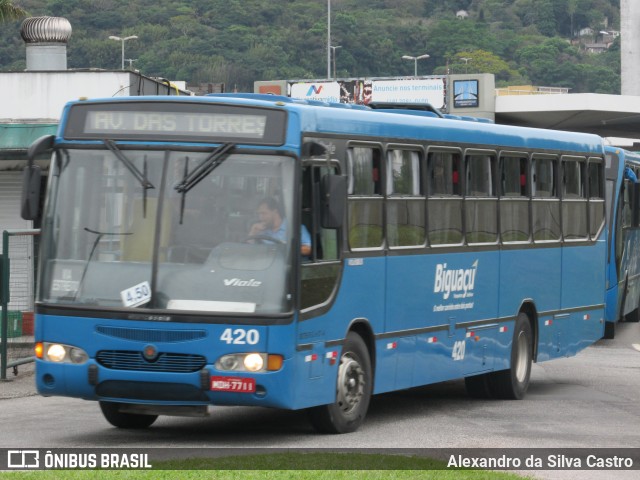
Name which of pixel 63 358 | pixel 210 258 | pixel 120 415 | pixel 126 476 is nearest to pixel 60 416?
pixel 120 415

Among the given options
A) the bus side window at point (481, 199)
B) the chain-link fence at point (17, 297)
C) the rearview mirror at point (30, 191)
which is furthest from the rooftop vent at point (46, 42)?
the rearview mirror at point (30, 191)

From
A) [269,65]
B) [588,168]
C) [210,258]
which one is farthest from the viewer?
[269,65]

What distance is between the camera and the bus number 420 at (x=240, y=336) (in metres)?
11.7

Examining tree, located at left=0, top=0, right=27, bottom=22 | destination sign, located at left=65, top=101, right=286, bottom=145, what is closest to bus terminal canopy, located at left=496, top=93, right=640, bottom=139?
tree, located at left=0, top=0, right=27, bottom=22

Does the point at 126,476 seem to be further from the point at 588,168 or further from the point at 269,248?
the point at 588,168

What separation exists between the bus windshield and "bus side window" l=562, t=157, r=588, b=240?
7071 millimetres

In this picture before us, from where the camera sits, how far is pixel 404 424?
45.6ft

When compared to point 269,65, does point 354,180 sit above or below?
below

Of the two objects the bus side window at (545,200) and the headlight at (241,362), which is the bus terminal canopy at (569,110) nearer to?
the bus side window at (545,200)

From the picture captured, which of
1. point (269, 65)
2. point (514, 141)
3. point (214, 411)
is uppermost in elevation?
point (269, 65)

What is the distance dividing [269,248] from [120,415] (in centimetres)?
242

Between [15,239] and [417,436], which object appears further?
[15,239]

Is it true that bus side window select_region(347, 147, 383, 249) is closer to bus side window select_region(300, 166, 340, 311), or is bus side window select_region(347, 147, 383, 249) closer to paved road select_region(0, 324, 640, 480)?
bus side window select_region(300, 166, 340, 311)

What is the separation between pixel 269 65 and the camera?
172625 millimetres
